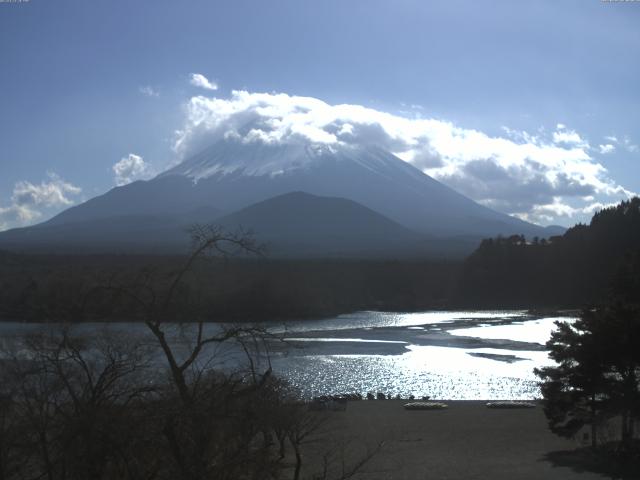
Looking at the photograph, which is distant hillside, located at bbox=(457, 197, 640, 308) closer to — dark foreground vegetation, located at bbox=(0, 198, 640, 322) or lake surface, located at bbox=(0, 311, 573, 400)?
dark foreground vegetation, located at bbox=(0, 198, 640, 322)

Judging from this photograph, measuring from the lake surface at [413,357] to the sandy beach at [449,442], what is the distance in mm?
1729

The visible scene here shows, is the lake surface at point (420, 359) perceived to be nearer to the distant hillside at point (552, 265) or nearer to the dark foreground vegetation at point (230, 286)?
the dark foreground vegetation at point (230, 286)

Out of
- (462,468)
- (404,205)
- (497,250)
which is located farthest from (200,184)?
(462,468)

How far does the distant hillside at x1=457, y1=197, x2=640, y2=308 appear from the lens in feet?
153

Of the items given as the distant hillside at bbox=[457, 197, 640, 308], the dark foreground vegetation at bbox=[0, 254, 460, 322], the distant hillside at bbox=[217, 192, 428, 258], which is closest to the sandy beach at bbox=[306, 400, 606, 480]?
the dark foreground vegetation at bbox=[0, 254, 460, 322]

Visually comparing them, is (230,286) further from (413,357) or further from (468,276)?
(468,276)

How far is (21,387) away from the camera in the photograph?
5.52 meters

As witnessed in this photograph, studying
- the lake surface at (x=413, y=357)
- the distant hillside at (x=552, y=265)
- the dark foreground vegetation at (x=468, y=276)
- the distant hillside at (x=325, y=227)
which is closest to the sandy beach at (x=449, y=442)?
the lake surface at (x=413, y=357)

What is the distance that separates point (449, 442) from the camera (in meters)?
12.0

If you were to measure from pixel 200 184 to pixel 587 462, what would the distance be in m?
110

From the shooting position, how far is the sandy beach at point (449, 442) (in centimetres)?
972

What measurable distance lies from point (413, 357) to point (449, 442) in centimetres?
1180

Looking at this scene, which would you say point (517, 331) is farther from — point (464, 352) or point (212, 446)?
point (212, 446)

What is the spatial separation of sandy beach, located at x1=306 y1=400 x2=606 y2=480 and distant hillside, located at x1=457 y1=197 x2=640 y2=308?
3202 centimetres
